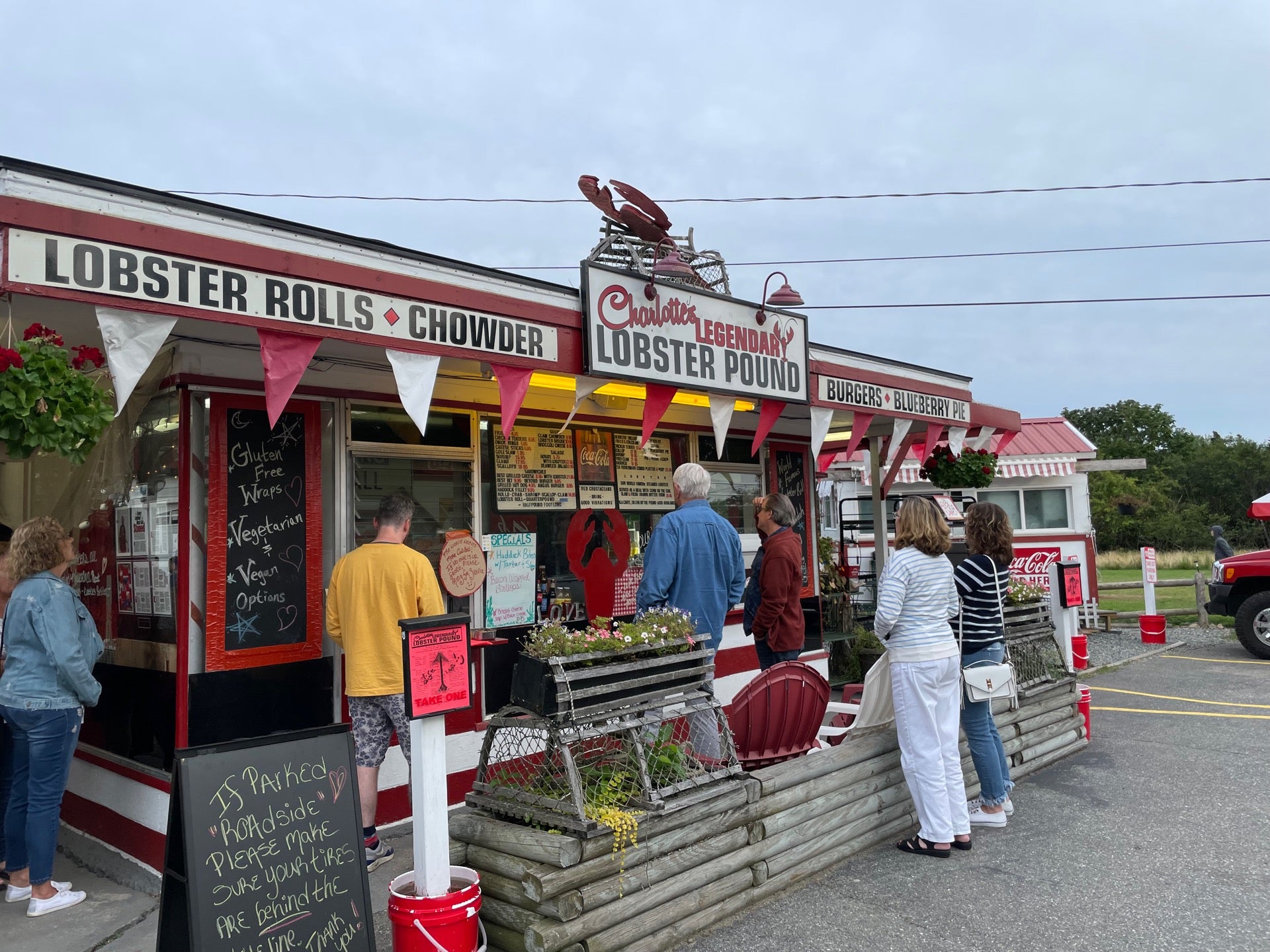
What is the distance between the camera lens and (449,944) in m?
3.10

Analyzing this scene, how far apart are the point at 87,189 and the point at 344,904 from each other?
9.43 feet

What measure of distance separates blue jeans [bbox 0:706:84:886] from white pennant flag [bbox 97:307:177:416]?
1.71 metres

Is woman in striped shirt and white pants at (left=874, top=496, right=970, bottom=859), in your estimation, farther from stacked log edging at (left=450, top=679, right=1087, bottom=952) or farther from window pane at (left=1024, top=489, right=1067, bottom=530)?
window pane at (left=1024, top=489, right=1067, bottom=530)

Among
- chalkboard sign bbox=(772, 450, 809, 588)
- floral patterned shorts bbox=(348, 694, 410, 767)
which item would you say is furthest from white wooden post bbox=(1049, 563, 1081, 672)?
floral patterned shorts bbox=(348, 694, 410, 767)

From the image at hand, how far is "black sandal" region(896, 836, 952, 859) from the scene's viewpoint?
4.66 m

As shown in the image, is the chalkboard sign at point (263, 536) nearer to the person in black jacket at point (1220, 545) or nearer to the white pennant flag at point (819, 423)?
the white pennant flag at point (819, 423)

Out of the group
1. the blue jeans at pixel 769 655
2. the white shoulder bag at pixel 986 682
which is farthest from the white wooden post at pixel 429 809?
the blue jeans at pixel 769 655

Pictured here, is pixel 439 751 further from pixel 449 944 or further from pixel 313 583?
pixel 313 583

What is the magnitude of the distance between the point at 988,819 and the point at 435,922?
345cm

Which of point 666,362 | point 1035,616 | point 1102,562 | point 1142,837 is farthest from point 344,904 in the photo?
point 1102,562

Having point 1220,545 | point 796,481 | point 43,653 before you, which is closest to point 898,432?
point 796,481

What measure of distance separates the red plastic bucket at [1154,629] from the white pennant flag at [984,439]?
5064 mm

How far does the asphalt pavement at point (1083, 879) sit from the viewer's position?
376cm

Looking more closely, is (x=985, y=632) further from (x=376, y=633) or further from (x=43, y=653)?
(x=43, y=653)
